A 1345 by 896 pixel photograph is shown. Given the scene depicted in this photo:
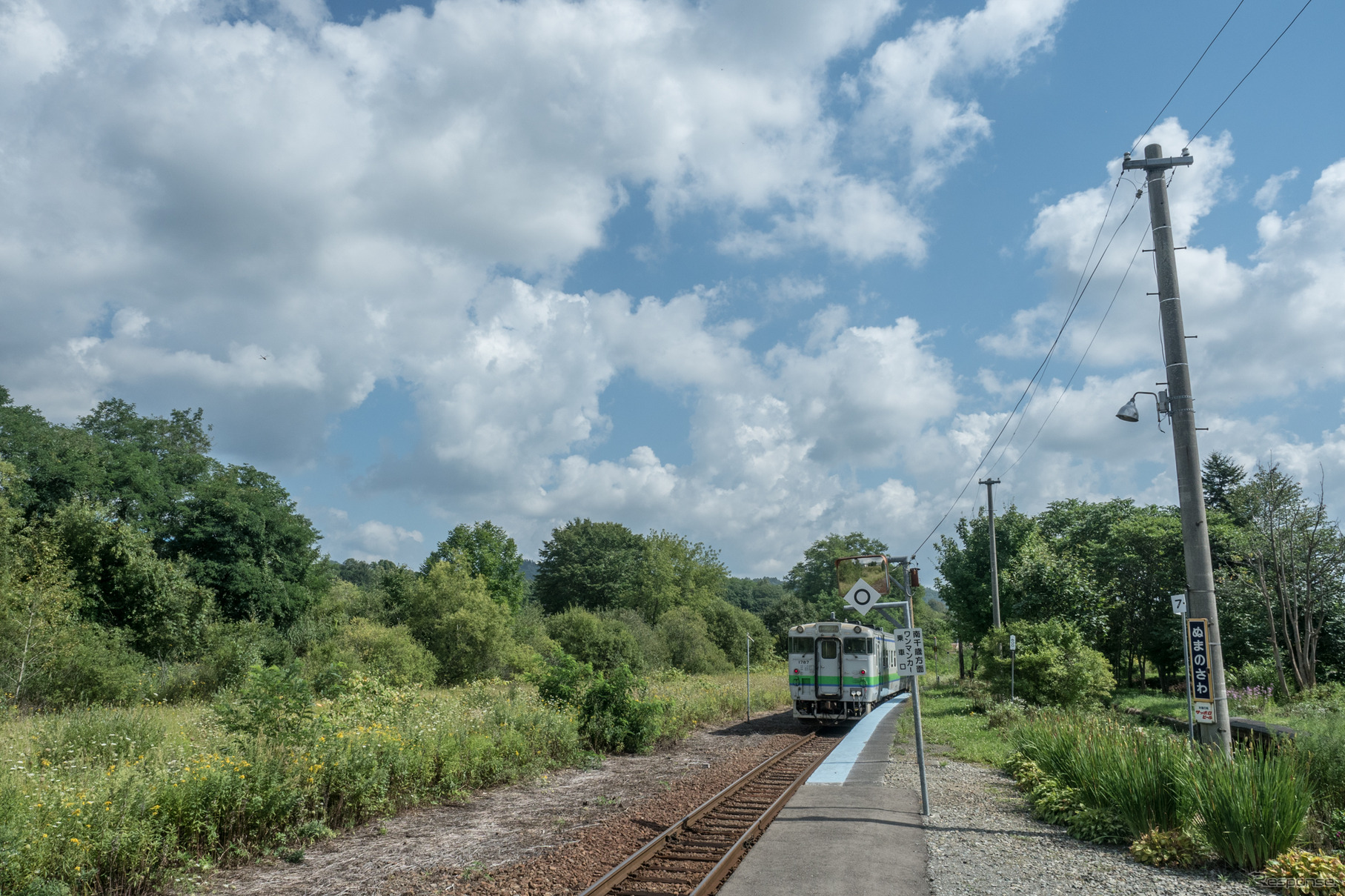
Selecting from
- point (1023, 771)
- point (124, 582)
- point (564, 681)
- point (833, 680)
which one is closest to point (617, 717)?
point (564, 681)

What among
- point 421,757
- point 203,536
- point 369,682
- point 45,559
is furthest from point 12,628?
point 421,757

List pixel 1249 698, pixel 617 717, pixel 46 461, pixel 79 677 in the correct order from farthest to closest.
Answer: pixel 46 461 → pixel 79 677 → pixel 1249 698 → pixel 617 717

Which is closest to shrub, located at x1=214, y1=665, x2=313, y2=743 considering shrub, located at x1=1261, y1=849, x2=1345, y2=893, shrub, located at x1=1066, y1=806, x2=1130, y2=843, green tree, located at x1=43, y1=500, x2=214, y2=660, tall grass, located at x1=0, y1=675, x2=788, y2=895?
tall grass, located at x1=0, y1=675, x2=788, y2=895

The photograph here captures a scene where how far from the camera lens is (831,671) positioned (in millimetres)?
21766

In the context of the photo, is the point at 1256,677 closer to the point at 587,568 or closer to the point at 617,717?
the point at 617,717

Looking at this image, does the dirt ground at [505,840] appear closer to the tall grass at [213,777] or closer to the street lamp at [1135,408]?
the tall grass at [213,777]

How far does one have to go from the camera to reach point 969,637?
38719mm

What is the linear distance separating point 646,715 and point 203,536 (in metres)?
27.8

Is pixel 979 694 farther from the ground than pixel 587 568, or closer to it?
closer to it

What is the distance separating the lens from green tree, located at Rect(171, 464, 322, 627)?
3478cm

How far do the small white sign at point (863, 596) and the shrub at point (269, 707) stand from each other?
7.52 m

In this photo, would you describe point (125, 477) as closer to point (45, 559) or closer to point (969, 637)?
point (45, 559)

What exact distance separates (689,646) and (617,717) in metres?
29.6

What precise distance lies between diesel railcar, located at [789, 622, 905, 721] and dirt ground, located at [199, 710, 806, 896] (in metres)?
7.61
